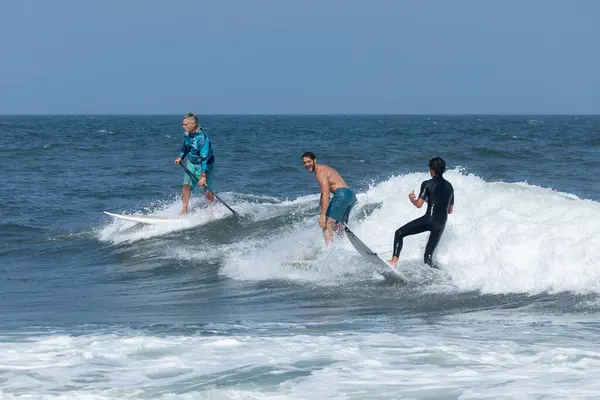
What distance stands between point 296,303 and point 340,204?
1429 mm

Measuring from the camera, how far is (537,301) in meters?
9.18

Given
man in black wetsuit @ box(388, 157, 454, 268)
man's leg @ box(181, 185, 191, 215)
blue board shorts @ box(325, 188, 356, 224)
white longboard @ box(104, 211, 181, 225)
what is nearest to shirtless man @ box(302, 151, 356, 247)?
blue board shorts @ box(325, 188, 356, 224)

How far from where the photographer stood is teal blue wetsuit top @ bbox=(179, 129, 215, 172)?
44.6 ft

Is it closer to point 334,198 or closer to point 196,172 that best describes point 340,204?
point 334,198

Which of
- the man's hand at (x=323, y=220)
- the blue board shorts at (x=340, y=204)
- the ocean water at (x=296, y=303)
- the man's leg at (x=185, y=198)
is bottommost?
the ocean water at (x=296, y=303)

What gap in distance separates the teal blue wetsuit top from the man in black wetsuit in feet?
14.3

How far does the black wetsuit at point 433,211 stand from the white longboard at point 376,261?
0.58 ft

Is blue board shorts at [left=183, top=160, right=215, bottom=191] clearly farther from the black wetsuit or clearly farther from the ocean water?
the black wetsuit

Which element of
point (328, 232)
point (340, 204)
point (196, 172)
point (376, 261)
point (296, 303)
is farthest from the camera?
point (196, 172)

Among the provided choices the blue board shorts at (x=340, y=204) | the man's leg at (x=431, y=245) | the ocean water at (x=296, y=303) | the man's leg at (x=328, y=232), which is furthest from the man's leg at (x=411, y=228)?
the man's leg at (x=328, y=232)

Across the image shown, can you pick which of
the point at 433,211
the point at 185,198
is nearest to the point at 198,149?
the point at 185,198

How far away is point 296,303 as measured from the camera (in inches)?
372

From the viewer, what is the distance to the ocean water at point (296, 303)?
20.1 feet

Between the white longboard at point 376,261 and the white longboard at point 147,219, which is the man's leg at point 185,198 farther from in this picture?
the white longboard at point 376,261
